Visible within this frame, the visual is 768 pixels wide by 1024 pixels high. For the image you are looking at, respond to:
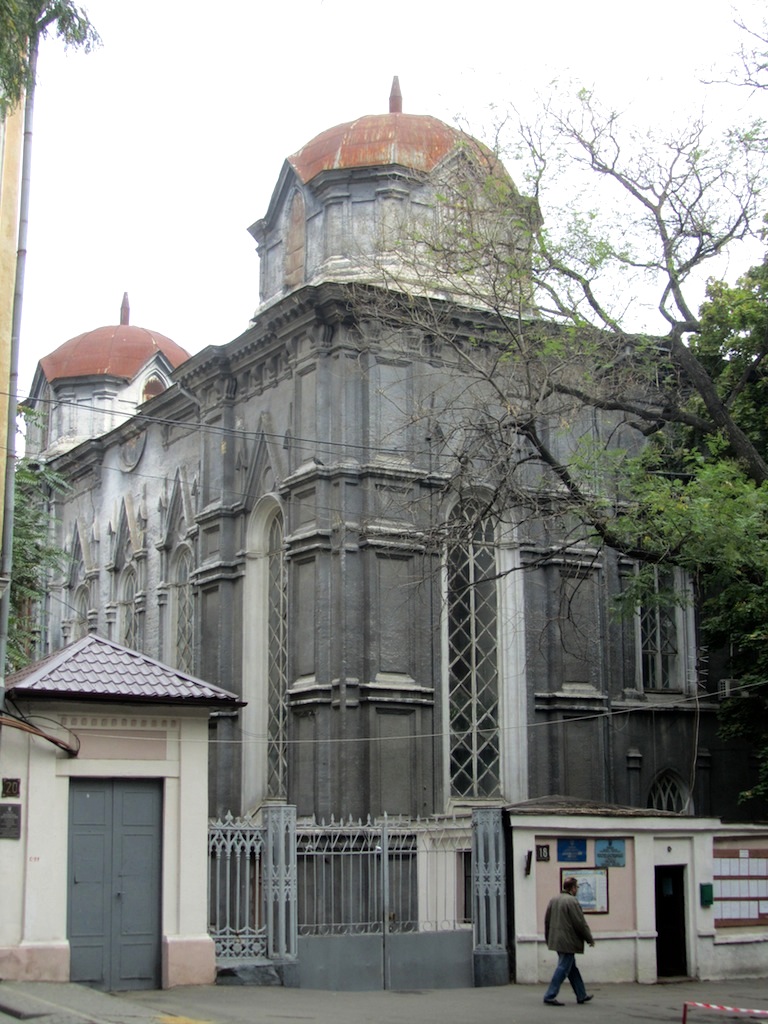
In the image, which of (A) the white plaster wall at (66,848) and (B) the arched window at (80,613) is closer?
(A) the white plaster wall at (66,848)

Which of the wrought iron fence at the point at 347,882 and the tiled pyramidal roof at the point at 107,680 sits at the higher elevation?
the tiled pyramidal roof at the point at 107,680

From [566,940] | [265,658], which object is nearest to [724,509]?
[566,940]

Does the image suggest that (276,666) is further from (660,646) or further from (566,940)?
(566,940)

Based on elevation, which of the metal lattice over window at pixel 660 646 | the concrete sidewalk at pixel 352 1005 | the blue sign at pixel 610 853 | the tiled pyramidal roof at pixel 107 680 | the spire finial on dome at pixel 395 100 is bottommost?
the concrete sidewalk at pixel 352 1005

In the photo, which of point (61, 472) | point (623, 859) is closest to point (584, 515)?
point (623, 859)

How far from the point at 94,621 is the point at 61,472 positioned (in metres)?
4.46

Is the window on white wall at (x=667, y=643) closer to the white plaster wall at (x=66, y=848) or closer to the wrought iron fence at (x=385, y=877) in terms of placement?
the wrought iron fence at (x=385, y=877)

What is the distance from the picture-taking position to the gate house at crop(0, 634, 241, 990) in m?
15.4

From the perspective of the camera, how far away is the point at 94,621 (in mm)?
33750

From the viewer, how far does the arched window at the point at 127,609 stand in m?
31.9

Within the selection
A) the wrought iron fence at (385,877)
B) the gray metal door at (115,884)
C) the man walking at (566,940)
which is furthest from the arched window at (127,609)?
the man walking at (566,940)

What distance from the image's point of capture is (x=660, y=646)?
26844 millimetres

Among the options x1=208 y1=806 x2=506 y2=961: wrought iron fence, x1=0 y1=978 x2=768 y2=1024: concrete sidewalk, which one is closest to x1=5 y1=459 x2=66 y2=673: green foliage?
x1=208 y1=806 x2=506 y2=961: wrought iron fence

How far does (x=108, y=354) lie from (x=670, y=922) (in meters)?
22.6
